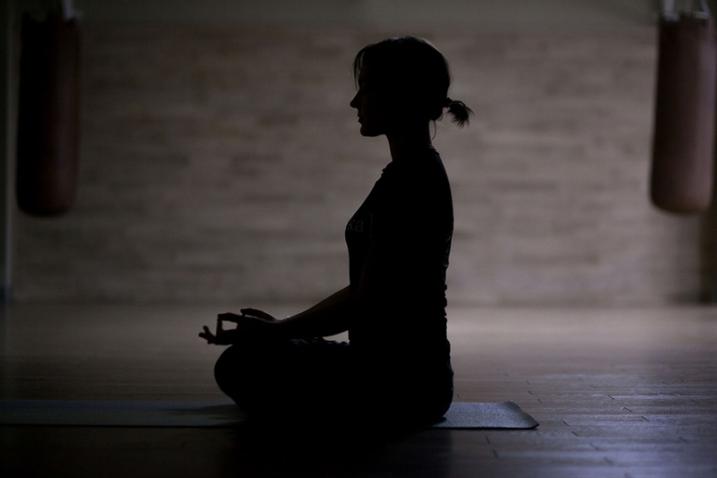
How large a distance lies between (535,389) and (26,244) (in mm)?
5618

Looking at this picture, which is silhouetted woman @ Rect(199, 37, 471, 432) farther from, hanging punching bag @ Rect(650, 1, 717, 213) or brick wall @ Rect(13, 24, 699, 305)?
brick wall @ Rect(13, 24, 699, 305)

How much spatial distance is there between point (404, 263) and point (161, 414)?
836 millimetres

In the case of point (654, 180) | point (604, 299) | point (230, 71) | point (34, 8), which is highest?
point (34, 8)

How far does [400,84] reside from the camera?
1902 mm

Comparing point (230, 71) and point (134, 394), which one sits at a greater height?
point (230, 71)

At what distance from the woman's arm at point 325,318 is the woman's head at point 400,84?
16.1 inches

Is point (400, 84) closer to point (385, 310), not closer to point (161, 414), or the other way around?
point (385, 310)

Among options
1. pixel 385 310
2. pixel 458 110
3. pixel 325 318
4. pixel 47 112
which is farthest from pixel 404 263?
pixel 47 112

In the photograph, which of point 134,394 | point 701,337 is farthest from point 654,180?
point 134,394

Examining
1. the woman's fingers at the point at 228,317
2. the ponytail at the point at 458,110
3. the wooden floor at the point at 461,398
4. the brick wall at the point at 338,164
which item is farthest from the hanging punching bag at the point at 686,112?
the woman's fingers at the point at 228,317

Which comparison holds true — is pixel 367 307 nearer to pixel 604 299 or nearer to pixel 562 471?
pixel 562 471

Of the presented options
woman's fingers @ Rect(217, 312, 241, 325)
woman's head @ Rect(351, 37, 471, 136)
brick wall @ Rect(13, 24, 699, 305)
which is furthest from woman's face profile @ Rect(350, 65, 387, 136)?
brick wall @ Rect(13, 24, 699, 305)

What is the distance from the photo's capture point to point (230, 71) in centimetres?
741

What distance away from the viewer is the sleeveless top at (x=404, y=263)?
1881 millimetres
